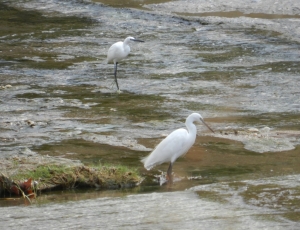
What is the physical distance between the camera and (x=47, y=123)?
1031 centimetres

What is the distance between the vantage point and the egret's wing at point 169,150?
7711 mm

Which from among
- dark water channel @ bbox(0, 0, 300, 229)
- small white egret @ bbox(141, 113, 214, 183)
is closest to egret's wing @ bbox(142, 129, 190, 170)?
small white egret @ bbox(141, 113, 214, 183)

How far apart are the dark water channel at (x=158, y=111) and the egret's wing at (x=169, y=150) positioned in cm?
21

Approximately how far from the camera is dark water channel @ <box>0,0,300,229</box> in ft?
20.6

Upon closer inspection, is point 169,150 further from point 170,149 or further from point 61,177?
point 61,177

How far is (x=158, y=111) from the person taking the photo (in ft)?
36.6

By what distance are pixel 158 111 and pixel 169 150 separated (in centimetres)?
342

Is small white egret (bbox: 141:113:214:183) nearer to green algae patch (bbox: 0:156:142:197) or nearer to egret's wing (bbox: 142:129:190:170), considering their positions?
egret's wing (bbox: 142:129:190:170)

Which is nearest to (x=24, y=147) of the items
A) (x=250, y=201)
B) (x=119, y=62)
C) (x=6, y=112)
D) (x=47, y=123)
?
(x=47, y=123)

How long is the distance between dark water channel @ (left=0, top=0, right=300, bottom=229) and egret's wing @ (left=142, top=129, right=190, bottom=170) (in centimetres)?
21

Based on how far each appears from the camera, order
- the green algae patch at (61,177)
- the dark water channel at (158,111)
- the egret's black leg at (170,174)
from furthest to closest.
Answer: the egret's black leg at (170,174) < the green algae patch at (61,177) < the dark water channel at (158,111)

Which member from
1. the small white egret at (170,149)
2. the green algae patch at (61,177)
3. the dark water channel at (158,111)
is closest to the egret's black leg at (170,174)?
the small white egret at (170,149)

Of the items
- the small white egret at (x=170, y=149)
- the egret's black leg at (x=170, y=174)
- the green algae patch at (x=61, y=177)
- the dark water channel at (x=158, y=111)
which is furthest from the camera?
the small white egret at (x=170, y=149)

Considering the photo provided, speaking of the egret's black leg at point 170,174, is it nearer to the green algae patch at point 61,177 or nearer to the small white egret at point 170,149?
the small white egret at point 170,149
